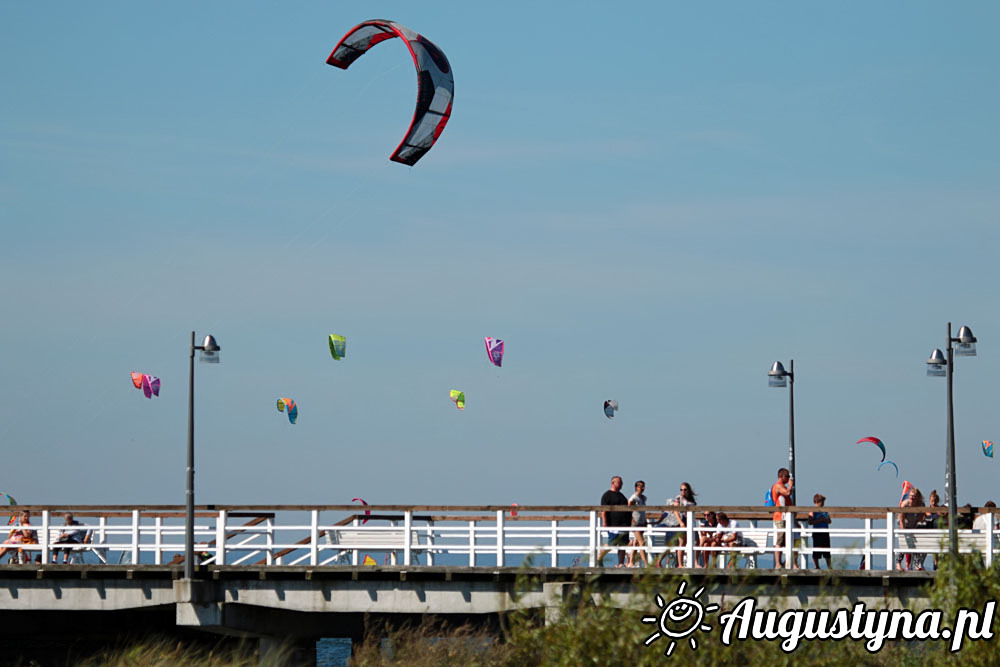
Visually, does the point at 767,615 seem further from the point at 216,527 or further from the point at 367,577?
the point at 216,527

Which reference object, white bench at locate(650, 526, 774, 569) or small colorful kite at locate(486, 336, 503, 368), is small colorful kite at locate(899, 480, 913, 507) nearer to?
white bench at locate(650, 526, 774, 569)

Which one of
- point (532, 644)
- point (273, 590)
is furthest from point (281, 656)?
point (532, 644)

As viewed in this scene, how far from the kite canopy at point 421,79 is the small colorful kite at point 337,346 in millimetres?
12174

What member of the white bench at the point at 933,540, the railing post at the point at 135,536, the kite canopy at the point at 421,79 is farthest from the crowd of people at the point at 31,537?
the white bench at the point at 933,540

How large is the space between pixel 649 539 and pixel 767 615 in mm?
7151

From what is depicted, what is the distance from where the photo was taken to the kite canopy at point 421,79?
26.1 m

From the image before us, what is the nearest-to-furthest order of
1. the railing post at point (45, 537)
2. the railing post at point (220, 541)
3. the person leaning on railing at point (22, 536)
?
the railing post at point (220, 541) → the railing post at point (45, 537) → the person leaning on railing at point (22, 536)

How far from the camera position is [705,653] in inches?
540

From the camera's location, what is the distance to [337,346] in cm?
3884

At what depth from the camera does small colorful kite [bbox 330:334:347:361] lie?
125ft

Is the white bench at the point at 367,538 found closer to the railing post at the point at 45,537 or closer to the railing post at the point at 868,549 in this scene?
the railing post at the point at 45,537

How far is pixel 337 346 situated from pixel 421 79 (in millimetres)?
13681

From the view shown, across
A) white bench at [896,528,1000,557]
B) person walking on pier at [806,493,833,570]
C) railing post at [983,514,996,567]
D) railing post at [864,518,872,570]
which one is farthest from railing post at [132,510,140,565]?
A: railing post at [983,514,996,567]

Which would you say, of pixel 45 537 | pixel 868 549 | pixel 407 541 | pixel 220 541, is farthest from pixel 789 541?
pixel 45 537
